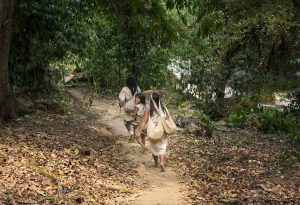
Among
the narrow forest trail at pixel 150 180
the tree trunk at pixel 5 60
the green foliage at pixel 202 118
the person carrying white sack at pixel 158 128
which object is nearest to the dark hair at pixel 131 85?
the narrow forest trail at pixel 150 180

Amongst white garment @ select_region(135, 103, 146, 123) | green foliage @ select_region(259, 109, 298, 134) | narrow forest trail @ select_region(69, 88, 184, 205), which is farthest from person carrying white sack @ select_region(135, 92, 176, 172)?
green foliage @ select_region(259, 109, 298, 134)

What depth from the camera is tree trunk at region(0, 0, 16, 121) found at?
33.3ft

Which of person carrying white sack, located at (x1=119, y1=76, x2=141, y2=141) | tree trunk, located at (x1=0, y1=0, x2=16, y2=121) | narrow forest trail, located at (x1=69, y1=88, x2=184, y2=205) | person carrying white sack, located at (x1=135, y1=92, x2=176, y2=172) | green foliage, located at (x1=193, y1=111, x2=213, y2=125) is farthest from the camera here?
green foliage, located at (x1=193, y1=111, x2=213, y2=125)

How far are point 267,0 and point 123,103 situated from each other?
1041cm

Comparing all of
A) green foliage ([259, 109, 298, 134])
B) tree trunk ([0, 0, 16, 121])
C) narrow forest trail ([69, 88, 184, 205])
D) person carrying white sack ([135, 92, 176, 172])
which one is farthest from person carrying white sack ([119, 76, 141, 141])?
green foliage ([259, 109, 298, 134])

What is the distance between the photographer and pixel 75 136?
445 inches

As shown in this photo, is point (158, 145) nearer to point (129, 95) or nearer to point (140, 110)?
point (140, 110)

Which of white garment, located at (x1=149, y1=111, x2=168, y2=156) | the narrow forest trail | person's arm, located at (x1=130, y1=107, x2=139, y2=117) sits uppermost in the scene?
person's arm, located at (x1=130, y1=107, x2=139, y2=117)

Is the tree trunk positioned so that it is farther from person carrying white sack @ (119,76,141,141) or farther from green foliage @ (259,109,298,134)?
green foliage @ (259,109,298,134)

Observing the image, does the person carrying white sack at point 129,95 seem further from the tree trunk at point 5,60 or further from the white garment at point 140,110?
the tree trunk at point 5,60

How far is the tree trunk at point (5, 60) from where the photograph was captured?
10.2m

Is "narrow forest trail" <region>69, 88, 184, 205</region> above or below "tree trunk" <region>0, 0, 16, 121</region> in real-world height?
below

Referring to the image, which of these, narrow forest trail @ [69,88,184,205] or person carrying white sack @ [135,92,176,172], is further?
person carrying white sack @ [135,92,176,172]

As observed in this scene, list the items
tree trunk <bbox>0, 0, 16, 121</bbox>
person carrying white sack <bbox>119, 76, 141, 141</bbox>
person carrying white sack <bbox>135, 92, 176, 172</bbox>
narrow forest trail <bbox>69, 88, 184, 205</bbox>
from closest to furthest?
narrow forest trail <bbox>69, 88, 184, 205</bbox> < person carrying white sack <bbox>135, 92, 176, 172</bbox> < tree trunk <bbox>0, 0, 16, 121</bbox> < person carrying white sack <bbox>119, 76, 141, 141</bbox>
